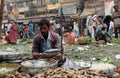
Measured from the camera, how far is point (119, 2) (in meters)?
33.6

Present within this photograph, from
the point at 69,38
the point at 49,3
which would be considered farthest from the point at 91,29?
the point at 49,3

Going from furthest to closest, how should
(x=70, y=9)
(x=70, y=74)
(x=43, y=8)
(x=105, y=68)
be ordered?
(x=43, y=8) → (x=70, y=9) → (x=105, y=68) → (x=70, y=74)

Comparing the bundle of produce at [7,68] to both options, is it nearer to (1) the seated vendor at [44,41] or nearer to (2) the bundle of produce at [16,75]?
(2) the bundle of produce at [16,75]

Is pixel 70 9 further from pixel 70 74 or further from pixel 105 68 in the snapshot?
pixel 70 74

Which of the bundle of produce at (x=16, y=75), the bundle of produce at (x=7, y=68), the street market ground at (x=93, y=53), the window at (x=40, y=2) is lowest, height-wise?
the street market ground at (x=93, y=53)

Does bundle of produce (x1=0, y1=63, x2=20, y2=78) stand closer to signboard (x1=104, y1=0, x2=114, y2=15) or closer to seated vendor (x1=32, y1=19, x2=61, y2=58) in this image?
seated vendor (x1=32, y1=19, x2=61, y2=58)

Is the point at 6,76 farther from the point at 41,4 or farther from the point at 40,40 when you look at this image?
the point at 41,4

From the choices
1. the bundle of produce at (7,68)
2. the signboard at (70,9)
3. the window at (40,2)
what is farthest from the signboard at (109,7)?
the window at (40,2)

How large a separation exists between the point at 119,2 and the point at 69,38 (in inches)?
756

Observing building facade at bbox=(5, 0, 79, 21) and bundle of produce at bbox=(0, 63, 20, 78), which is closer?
bundle of produce at bbox=(0, 63, 20, 78)

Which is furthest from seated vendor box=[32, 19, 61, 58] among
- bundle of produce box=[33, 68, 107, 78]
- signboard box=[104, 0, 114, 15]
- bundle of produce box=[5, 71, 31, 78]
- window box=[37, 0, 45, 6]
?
window box=[37, 0, 45, 6]

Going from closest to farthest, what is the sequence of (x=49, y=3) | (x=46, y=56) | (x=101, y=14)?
1. (x=46, y=56)
2. (x=101, y=14)
3. (x=49, y=3)

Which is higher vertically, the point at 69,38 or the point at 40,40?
the point at 40,40

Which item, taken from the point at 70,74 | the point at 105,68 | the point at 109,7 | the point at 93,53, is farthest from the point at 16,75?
the point at 109,7
